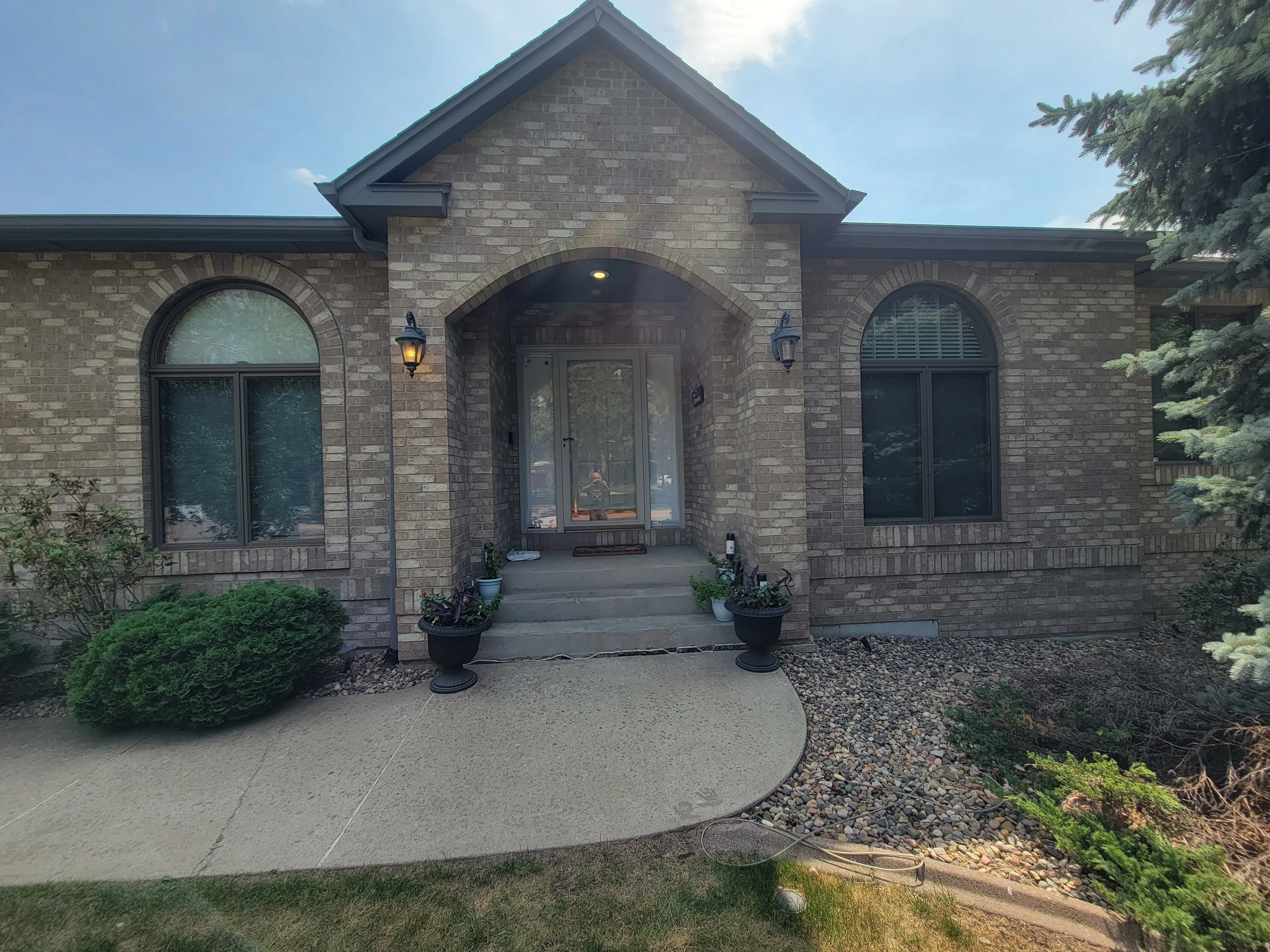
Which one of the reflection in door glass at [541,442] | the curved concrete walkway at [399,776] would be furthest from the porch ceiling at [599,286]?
the curved concrete walkway at [399,776]

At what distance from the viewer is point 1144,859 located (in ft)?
6.49

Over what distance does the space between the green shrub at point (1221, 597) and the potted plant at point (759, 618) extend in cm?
346

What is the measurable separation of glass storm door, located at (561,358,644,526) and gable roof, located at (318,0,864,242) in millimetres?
2621

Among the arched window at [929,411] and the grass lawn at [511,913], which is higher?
the arched window at [929,411]

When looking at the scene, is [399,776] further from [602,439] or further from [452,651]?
[602,439]

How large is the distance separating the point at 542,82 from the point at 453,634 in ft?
15.5

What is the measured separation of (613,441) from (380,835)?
4.76 meters

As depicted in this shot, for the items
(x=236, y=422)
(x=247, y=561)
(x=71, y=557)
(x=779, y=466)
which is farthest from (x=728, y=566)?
(x=71, y=557)

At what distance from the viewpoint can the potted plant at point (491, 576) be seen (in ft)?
15.9

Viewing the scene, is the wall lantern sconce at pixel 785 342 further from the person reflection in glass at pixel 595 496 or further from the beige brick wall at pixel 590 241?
the person reflection in glass at pixel 595 496

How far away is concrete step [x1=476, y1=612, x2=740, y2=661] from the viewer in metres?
4.42

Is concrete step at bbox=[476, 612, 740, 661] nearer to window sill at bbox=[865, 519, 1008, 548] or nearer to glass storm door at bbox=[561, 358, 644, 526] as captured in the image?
window sill at bbox=[865, 519, 1008, 548]

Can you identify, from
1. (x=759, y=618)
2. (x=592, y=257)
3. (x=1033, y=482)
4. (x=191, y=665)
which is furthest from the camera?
(x=1033, y=482)

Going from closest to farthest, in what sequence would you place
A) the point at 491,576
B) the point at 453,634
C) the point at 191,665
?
1. the point at 191,665
2. the point at 453,634
3. the point at 491,576
